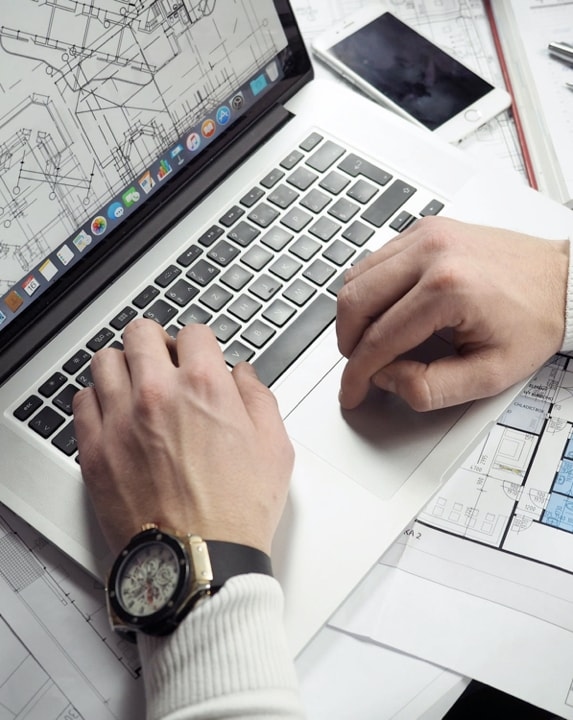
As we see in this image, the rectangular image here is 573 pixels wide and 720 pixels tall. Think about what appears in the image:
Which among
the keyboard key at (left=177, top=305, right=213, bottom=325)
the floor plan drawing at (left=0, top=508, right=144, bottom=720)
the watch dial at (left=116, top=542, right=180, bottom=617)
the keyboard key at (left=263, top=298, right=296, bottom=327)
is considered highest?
the keyboard key at (left=177, top=305, right=213, bottom=325)

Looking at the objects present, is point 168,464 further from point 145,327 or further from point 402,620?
point 402,620

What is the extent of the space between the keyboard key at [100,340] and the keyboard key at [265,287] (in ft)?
0.45

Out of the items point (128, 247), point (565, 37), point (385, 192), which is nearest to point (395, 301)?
point (385, 192)

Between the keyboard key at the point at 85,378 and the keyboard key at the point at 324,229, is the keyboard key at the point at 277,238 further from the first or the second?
the keyboard key at the point at 85,378

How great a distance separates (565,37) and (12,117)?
0.68 meters

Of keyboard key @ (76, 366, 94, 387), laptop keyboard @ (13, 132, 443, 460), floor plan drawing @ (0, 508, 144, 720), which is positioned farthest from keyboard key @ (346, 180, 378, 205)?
floor plan drawing @ (0, 508, 144, 720)

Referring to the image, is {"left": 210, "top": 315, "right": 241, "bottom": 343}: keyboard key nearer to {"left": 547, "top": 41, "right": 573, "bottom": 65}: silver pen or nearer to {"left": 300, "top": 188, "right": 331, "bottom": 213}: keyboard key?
{"left": 300, "top": 188, "right": 331, "bottom": 213}: keyboard key

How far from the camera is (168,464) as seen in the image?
589 mm

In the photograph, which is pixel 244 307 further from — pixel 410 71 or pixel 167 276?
pixel 410 71

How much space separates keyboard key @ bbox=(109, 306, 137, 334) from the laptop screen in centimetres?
5

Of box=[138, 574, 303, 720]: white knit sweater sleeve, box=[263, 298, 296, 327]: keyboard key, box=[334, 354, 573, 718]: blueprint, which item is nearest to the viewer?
box=[138, 574, 303, 720]: white knit sweater sleeve

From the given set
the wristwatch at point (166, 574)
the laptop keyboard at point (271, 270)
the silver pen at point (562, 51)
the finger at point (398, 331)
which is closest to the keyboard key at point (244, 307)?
the laptop keyboard at point (271, 270)

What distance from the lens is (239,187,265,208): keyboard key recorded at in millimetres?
785

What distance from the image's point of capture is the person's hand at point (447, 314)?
0.63 metres
